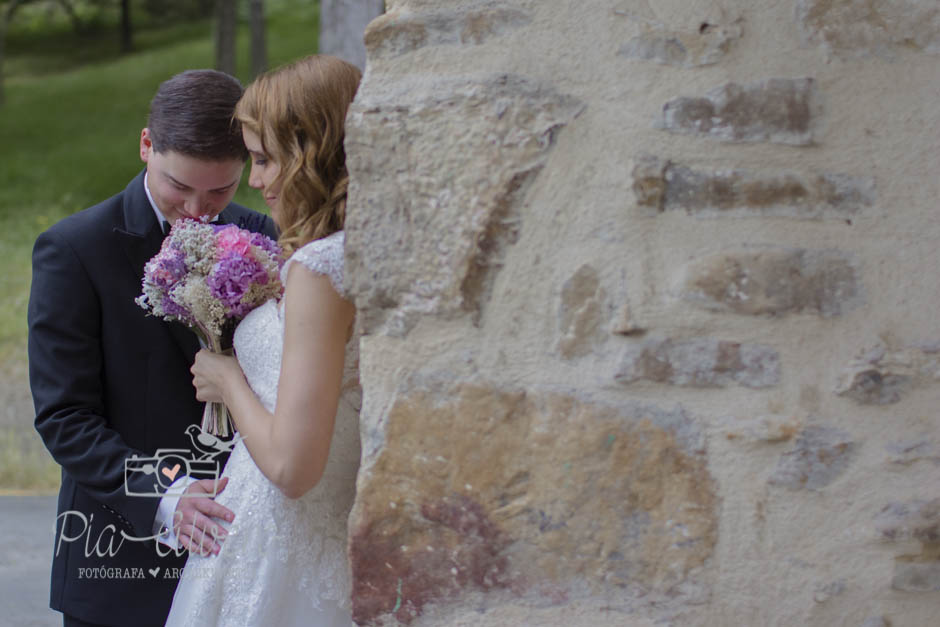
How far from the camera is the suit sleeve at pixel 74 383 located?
7.32 ft

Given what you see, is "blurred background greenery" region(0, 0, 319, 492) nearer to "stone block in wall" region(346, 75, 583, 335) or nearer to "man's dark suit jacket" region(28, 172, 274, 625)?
"man's dark suit jacket" region(28, 172, 274, 625)

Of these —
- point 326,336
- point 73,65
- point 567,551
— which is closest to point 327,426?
point 326,336

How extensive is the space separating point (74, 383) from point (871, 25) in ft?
6.04

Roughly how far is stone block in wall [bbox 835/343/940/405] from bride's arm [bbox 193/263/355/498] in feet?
2.92

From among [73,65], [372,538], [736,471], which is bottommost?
[73,65]

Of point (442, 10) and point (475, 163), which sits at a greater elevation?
point (442, 10)

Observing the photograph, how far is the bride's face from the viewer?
2.03m

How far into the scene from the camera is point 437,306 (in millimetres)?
1639

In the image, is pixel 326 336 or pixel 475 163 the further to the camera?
pixel 326 336

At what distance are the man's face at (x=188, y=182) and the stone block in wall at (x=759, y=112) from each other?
1297 millimetres

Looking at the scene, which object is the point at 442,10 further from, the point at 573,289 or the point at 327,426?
the point at 327,426

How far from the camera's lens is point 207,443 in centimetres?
238

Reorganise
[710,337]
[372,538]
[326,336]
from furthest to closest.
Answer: [326,336]
[372,538]
[710,337]

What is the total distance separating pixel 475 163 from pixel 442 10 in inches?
11.1
